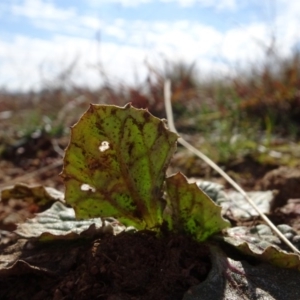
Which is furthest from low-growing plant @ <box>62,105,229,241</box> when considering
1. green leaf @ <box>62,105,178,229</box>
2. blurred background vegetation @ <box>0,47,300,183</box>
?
blurred background vegetation @ <box>0,47,300,183</box>

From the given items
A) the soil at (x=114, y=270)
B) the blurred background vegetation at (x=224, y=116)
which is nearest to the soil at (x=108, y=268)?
the soil at (x=114, y=270)

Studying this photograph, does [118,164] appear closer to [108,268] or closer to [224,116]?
[108,268]

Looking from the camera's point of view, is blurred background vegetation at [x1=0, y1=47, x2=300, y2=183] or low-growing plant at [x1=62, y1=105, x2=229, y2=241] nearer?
low-growing plant at [x1=62, y1=105, x2=229, y2=241]

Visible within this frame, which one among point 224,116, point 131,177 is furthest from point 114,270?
point 224,116

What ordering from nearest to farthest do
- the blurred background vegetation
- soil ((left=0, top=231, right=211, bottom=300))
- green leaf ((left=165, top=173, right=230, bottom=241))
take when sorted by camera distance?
soil ((left=0, top=231, right=211, bottom=300)), green leaf ((left=165, top=173, right=230, bottom=241)), the blurred background vegetation

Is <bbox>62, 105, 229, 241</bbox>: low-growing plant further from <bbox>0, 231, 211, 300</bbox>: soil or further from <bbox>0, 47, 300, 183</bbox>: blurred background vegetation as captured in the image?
<bbox>0, 47, 300, 183</bbox>: blurred background vegetation

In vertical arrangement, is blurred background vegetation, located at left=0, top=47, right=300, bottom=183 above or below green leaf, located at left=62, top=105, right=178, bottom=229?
below
